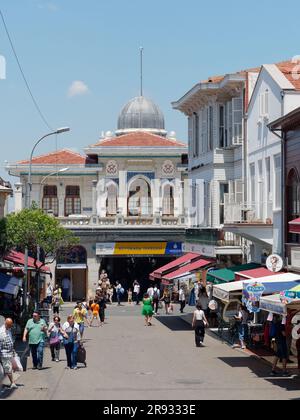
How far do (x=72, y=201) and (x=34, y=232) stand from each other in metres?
24.6

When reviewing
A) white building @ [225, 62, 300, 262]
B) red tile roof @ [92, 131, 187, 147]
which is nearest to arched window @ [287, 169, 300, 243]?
white building @ [225, 62, 300, 262]

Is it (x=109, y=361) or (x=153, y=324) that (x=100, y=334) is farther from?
(x=109, y=361)

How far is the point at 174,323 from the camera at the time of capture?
139ft

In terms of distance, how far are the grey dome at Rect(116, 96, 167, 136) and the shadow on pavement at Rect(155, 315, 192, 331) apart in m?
29.8

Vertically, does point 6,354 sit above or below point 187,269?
below

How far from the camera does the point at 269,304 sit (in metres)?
23.0

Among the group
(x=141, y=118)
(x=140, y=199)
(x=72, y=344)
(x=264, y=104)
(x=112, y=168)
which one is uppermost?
(x=141, y=118)

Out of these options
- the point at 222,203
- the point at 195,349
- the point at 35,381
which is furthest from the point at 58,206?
the point at 35,381

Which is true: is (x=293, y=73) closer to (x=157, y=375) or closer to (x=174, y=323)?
(x=174, y=323)

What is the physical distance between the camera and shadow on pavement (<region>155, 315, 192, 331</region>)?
39.6m

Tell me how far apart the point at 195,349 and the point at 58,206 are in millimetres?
37440

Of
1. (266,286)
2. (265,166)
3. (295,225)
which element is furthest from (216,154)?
(266,286)

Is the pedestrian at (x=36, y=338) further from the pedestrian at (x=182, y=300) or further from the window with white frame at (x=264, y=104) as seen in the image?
the pedestrian at (x=182, y=300)

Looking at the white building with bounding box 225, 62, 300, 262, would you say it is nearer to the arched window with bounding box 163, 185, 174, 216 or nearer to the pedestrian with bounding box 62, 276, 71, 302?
the pedestrian with bounding box 62, 276, 71, 302
